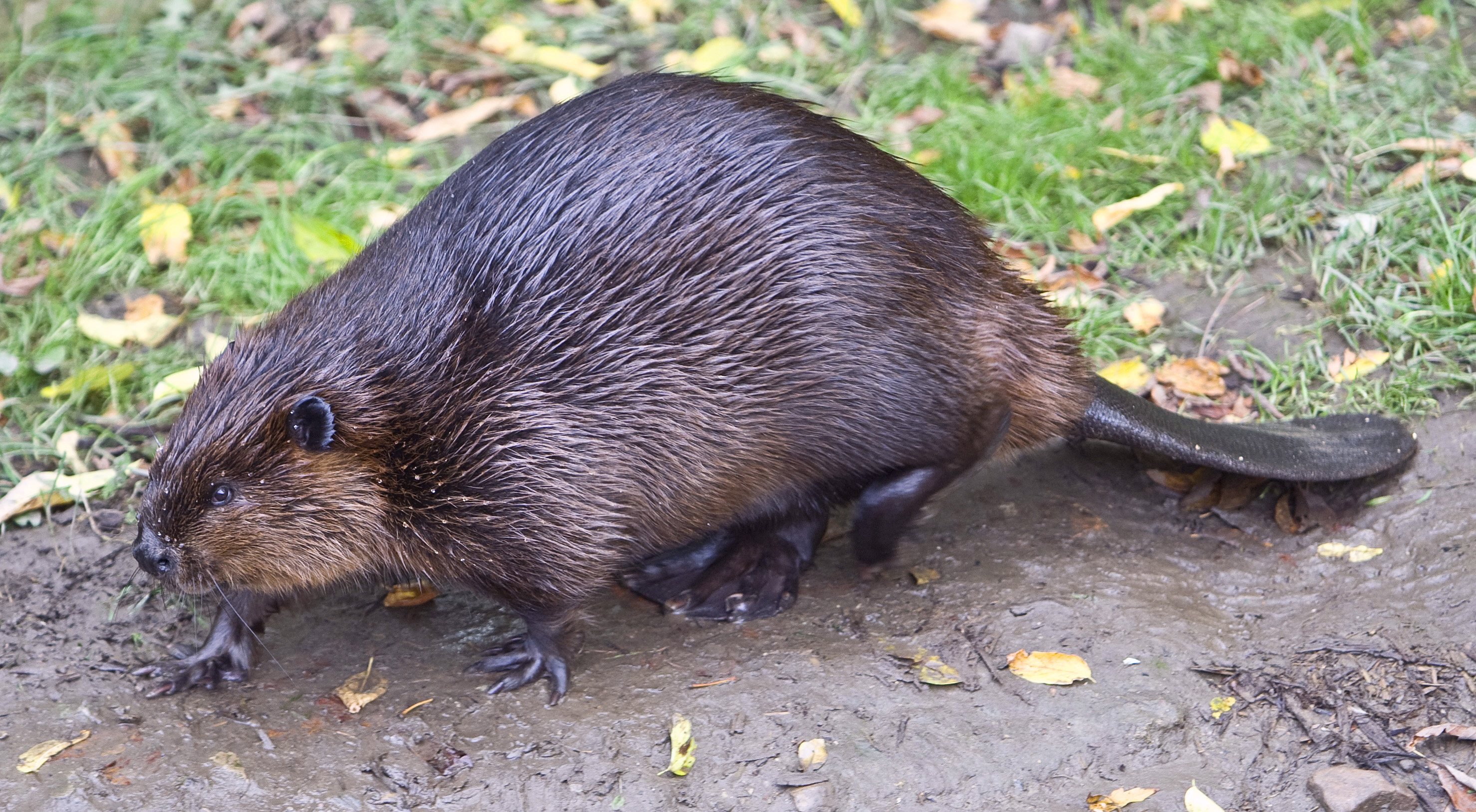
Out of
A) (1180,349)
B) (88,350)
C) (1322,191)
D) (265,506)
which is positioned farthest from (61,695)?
(1322,191)

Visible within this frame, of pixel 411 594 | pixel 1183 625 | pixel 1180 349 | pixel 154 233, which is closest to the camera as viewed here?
pixel 1183 625

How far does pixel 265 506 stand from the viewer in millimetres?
2762

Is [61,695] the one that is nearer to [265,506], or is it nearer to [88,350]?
[265,506]

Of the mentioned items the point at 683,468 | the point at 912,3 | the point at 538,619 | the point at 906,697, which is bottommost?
the point at 906,697

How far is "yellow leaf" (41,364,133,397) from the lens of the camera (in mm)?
3750

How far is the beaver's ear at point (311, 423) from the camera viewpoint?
267 cm

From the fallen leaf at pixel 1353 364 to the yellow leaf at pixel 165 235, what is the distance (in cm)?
355

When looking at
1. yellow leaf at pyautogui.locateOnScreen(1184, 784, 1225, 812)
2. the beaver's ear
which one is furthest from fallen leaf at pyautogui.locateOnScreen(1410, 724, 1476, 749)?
the beaver's ear

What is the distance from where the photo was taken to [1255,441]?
3.23 m

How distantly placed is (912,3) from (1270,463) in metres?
2.90

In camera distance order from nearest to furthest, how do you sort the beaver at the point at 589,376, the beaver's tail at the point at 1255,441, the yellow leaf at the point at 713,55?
the beaver at the point at 589,376 < the beaver's tail at the point at 1255,441 < the yellow leaf at the point at 713,55

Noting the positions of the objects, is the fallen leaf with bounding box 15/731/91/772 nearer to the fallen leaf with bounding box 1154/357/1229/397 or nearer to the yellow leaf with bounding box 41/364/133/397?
the yellow leaf with bounding box 41/364/133/397

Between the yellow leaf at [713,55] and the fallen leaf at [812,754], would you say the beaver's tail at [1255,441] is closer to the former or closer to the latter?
the fallen leaf at [812,754]

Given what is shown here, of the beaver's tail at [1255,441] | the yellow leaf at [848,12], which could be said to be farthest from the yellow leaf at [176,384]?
the yellow leaf at [848,12]
